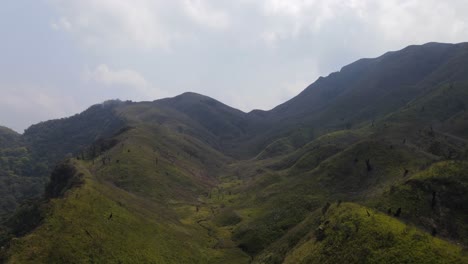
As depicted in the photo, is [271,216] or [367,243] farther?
[271,216]

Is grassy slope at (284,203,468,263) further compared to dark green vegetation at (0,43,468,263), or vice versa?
dark green vegetation at (0,43,468,263)

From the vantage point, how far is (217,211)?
139m

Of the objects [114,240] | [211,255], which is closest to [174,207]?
[211,255]

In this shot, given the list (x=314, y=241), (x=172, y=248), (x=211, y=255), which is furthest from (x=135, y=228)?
(x=314, y=241)

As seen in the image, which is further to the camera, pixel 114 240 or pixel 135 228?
pixel 135 228

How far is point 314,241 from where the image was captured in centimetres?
6838

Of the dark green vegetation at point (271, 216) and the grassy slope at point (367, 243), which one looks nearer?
the grassy slope at point (367, 243)

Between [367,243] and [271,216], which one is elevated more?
[367,243]

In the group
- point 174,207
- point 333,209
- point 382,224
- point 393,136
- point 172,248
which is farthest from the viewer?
point 393,136

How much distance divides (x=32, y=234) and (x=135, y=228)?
23527 mm

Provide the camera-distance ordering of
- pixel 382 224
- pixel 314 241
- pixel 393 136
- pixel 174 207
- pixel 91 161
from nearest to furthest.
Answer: pixel 382 224 → pixel 314 241 → pixel 174 207 → pixel 91 161 → pixel 393 136

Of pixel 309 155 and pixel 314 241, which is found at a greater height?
pixel 309 155

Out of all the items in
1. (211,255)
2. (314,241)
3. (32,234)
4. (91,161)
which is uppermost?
(91,161)

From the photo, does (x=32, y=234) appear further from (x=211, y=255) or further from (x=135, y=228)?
(x=211, y=255)
